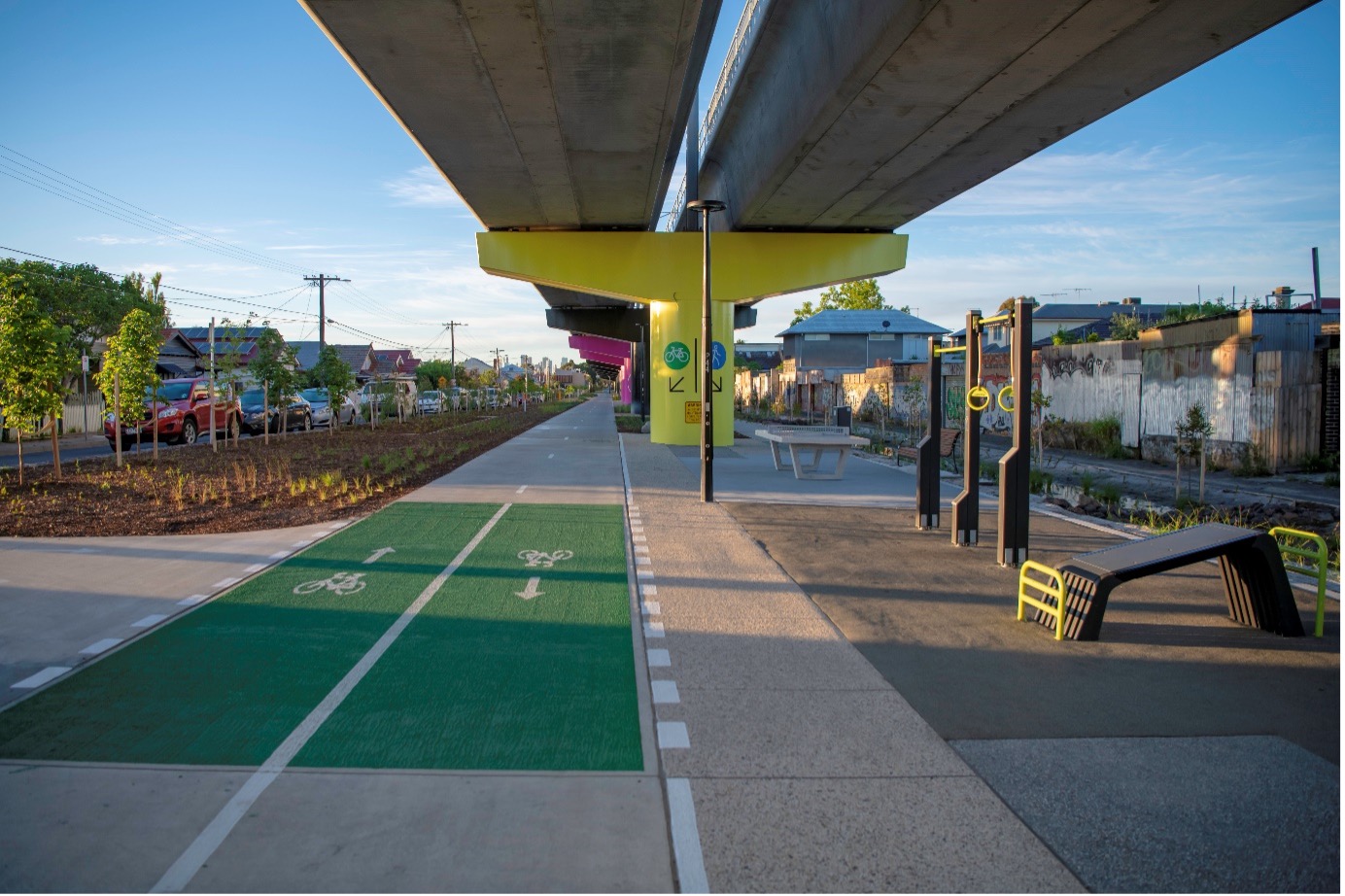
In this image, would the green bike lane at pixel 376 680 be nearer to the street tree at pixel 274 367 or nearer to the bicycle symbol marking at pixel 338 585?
the bicycle symbol marking at pixel 338 585

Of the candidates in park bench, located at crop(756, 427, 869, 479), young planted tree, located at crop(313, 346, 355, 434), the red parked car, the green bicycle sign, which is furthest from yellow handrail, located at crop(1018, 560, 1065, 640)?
young planted tree, located at crop(313, 346, 355, 434)

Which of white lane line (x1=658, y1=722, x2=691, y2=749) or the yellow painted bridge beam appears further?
the yellow painted bridge beam

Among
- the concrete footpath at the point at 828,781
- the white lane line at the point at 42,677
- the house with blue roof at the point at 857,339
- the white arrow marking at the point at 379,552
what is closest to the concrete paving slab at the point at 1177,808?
the concrete footpath at the point at 828,781

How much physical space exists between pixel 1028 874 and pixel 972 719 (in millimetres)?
1720

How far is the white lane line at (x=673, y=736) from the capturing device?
15.7 feet

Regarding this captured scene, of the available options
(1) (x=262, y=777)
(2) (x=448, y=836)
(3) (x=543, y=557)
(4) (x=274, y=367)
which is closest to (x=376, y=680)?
(1) (x=262, y=777)

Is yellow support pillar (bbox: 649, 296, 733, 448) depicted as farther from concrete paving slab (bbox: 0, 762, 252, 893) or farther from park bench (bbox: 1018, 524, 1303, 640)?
concrete paving slab (bbox: 0, 762, 252, 893)

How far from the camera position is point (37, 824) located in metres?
3.90

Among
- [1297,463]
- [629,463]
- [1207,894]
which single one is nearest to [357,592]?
[1207,894]

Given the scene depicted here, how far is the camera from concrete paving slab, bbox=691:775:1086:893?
11.5 ft

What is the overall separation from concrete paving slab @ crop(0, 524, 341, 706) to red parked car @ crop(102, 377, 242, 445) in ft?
60.2

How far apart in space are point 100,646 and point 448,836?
159 inches

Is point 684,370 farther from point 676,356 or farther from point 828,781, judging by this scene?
point 828,781

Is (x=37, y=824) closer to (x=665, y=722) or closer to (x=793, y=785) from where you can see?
(x=665, y=722)
